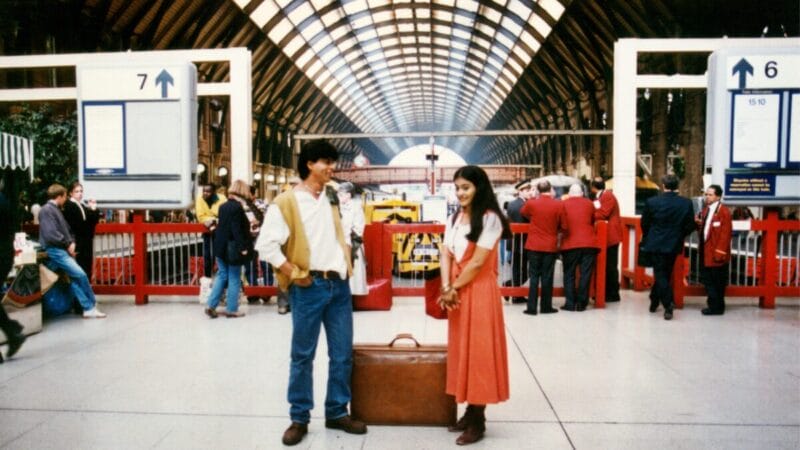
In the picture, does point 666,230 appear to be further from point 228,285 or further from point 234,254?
point 228,285

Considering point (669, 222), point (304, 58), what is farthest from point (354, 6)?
point (669, 222)

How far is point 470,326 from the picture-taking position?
3.45 meters

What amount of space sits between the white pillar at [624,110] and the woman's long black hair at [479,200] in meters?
6.06

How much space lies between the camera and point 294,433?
3.51 meters

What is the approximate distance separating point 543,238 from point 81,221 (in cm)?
562

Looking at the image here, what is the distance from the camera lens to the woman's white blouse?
11.3ft

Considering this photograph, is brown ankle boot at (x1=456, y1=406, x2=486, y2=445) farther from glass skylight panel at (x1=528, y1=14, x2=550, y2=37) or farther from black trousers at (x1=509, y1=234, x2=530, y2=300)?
glass skylight panel at (x1=528, y1=14, x2=550, y2=37)

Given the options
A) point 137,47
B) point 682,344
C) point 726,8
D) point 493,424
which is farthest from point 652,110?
point 493,424

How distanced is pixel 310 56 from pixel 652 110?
1681cm

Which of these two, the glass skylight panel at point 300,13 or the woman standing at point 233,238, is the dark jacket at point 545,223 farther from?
the glass skylight panel at point 300,13

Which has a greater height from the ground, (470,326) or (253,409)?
(470,326)

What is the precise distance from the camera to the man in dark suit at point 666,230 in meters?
7.14

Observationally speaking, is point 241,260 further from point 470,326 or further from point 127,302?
point 470,326

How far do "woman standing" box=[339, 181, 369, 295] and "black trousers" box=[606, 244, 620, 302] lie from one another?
3.35 m
